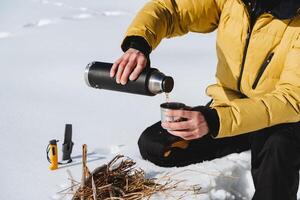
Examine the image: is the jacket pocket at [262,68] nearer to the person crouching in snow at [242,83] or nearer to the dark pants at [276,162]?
the person crouching in snow at [242,83]

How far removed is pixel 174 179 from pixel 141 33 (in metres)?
0.66

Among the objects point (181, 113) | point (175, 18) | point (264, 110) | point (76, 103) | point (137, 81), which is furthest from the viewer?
point (76, 103)

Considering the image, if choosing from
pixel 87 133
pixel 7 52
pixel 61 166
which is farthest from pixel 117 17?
pixel 61 166

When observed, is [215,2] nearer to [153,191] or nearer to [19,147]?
[153,191]

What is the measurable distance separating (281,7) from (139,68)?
2.01 ft

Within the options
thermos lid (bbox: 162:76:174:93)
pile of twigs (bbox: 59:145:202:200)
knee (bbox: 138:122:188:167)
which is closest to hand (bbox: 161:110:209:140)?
thermos lid (bbox: 162:76:174:93)

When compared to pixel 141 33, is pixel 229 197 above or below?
below

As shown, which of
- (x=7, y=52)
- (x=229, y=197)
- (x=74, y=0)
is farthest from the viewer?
(x=74, y=0)

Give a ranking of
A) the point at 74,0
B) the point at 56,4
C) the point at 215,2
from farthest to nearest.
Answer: the point at 74,0 < the point at 56,4 < the point at 215,2

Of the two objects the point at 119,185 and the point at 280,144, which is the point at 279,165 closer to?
the point at 280,144

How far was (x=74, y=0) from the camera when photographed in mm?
8695

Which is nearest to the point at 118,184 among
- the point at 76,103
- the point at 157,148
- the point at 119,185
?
the point at 119,185

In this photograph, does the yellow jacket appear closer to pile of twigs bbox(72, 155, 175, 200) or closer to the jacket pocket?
the jacket pocket

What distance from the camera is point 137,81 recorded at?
1.79 meters
